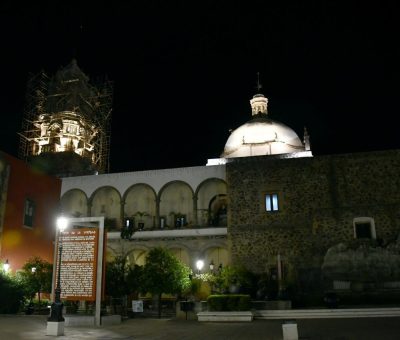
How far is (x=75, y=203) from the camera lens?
28.0 metres

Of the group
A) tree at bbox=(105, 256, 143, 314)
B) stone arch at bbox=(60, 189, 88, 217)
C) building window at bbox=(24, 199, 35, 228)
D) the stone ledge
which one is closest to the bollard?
the stone ledge

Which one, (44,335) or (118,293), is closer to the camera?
(44,335)

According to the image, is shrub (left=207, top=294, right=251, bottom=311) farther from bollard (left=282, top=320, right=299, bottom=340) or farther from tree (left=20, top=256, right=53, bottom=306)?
tree (left=20, top=256, right=53, bottom=306)

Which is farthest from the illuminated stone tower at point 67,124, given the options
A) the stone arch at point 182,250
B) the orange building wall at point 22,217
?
the stone arch at point 182,250

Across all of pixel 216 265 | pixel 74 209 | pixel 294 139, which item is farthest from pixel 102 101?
pixel 216 265

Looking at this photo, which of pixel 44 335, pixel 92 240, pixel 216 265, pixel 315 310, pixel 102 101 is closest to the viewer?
pixel 44 335

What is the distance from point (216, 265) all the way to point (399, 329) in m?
15.7

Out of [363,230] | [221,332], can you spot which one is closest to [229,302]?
[221,332]

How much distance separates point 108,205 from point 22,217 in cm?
811

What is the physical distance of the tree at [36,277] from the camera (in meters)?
16.9

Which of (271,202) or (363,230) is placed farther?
(271,202)

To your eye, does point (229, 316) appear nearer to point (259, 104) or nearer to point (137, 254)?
point (137, 254)

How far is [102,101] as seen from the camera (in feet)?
130

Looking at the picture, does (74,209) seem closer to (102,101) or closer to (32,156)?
(32,156)
